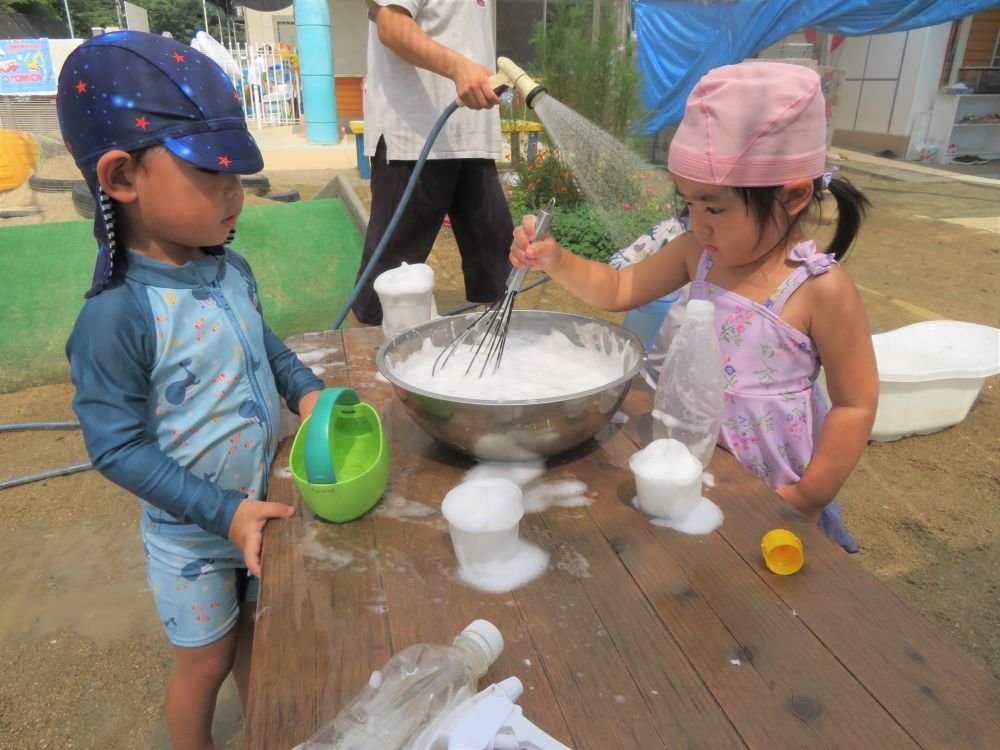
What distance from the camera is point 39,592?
234 centimetres

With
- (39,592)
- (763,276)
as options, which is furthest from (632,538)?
(39,592)

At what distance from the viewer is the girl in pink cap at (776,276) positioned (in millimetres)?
1262

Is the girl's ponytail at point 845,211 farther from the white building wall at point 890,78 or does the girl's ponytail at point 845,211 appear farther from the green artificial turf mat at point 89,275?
the white building wall at point 890,78

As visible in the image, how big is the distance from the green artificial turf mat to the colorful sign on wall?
32.0 feet

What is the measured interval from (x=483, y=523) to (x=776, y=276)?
89 cm

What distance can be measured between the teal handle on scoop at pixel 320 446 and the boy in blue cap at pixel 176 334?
127 mm

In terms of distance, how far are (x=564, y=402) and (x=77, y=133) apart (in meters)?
0.89

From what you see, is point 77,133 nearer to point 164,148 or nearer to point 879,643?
point 164,148

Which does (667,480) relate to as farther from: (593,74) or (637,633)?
(593,74)

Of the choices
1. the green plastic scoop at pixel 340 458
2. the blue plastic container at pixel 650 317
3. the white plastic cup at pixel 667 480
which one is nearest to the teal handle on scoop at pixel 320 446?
the green plastic scoop at pixel 340 458

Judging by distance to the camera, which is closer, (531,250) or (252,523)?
(252,523)

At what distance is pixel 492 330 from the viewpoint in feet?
5.16

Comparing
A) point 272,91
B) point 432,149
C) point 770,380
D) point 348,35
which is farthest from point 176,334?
point 272,91

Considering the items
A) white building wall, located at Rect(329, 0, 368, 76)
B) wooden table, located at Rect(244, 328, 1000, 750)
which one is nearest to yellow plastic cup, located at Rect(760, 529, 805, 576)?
wooden table, located at Rect(244, 328, 1000, 750)
